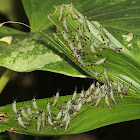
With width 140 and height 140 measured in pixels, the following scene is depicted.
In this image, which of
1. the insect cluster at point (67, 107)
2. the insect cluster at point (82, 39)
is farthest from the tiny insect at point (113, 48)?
the insect cluster at point (67, 107)

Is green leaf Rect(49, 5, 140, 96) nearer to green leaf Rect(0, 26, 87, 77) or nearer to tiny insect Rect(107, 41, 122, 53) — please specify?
tiny insect Rect(107, 41, 122, 53)

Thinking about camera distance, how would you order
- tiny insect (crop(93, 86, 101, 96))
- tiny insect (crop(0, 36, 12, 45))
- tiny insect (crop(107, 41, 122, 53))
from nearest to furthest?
tiny insect (crop(93, 86, 101, 96)) < tiny insect (crop(107, 41, 122, 53)) < tiny insect (crop(0, 36, 12, 45))

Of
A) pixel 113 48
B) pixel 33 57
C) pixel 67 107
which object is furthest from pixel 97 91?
pixel 33 57

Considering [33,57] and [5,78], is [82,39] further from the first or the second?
[5,78]

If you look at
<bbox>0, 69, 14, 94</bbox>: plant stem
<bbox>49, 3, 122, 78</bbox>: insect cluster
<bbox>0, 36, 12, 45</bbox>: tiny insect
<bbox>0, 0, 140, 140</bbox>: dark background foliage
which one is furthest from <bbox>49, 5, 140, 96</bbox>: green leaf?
<bbox>0, 69, 14, 94</bbox>: plant stem

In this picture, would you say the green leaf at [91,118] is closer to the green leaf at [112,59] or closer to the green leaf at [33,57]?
the green leaf at [112,59]

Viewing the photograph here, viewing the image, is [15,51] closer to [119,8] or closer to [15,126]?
[15,126]
